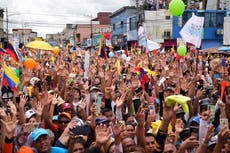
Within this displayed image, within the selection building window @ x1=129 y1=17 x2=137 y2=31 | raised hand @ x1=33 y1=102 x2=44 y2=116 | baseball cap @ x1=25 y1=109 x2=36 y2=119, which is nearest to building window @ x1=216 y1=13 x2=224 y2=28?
building window @ x1=129 y1=17 x2=137 y2=31

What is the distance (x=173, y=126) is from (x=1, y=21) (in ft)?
210

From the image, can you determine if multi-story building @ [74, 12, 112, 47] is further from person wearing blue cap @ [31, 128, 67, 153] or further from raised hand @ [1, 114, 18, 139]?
raised hand @ [1, 114, 18, 139]

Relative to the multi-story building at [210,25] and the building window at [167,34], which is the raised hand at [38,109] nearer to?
the multi-story building at [210,25]

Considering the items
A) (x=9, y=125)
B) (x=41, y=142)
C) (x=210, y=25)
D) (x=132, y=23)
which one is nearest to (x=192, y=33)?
(x=41, y=142)

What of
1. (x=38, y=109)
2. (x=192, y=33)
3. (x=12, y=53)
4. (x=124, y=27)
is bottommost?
(x=38, y=109)

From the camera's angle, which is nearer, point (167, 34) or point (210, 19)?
point (210, 19)

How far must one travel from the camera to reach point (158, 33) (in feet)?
141

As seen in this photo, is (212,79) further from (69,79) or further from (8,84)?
(8,84)

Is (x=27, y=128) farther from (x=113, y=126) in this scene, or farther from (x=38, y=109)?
(x=113, y=126)

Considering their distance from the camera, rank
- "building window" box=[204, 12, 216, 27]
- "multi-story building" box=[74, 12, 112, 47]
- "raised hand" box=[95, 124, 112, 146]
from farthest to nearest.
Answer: "multi-story building" box=[74, 12, 112, 47] < "building window" box=[204, 12, 216, 27] < "raised hand" box=[95, 124, 112, 146]

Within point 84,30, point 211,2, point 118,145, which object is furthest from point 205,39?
point 84,30

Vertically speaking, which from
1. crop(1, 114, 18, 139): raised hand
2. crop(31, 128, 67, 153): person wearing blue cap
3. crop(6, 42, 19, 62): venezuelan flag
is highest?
crop(6, 42, 19, 62): venezuelan flag

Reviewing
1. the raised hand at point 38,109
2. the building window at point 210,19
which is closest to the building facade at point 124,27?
the building window at point 210,19

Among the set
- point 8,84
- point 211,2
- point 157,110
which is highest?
point 211,2
